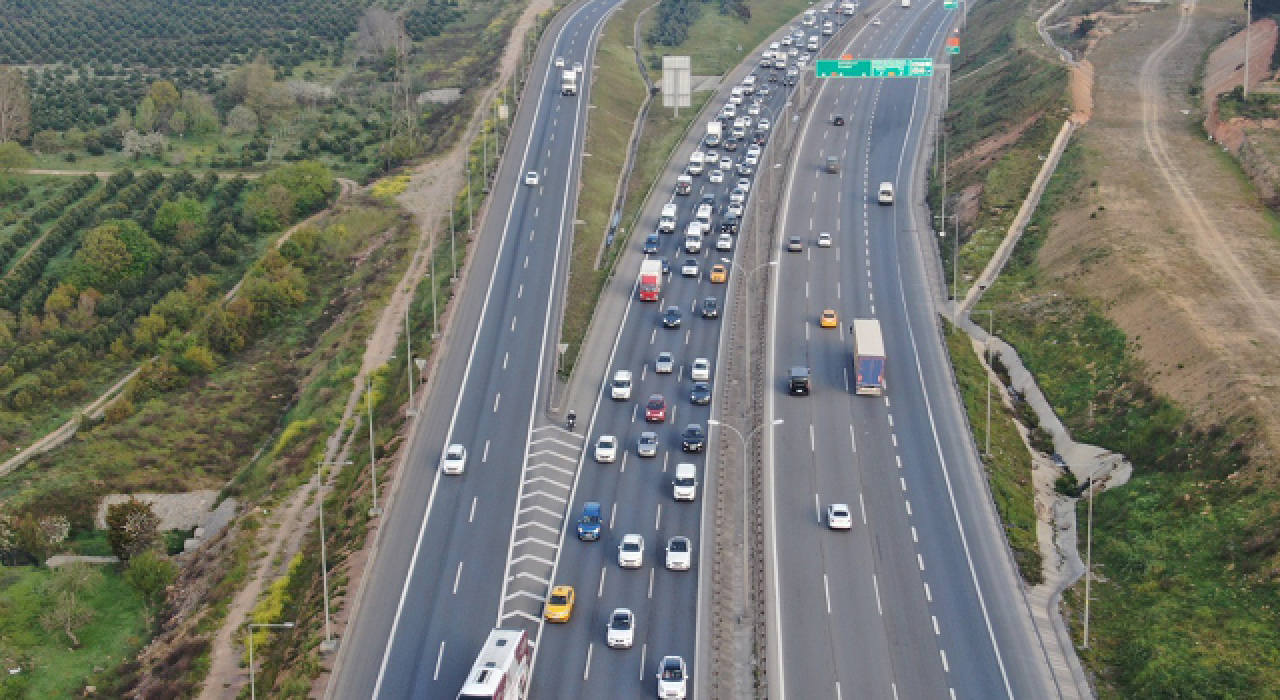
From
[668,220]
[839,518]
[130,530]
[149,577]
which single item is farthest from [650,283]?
[149,577]

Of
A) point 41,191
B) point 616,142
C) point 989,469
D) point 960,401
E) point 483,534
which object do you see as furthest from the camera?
point 41,191

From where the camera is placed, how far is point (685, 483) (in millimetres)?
81438

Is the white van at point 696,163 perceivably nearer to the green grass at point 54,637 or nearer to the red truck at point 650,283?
the red truck at point 650,283

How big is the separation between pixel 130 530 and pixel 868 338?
50394 millimetres

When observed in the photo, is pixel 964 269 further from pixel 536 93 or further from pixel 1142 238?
pixel 536 93

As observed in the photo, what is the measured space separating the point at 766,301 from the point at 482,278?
23.4 metres

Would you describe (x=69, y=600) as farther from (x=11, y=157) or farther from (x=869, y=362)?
(x=11, y=157)

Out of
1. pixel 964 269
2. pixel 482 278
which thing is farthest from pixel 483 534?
pixel 964 269

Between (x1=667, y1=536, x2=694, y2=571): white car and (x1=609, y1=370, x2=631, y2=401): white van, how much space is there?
66.0ft

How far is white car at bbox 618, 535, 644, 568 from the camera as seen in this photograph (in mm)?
73375

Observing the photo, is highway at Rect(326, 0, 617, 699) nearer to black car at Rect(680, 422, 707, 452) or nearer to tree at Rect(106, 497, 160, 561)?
black car at Rect(680, 422, 707, 452)

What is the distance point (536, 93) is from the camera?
16125 centimetres

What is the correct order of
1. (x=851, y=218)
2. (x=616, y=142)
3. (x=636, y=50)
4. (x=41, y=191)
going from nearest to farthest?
(x=851, y=218) < (x=616, y=142) < (x=41, y=191) < (x=636, y=50)

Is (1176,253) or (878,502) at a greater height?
(1176,253)
